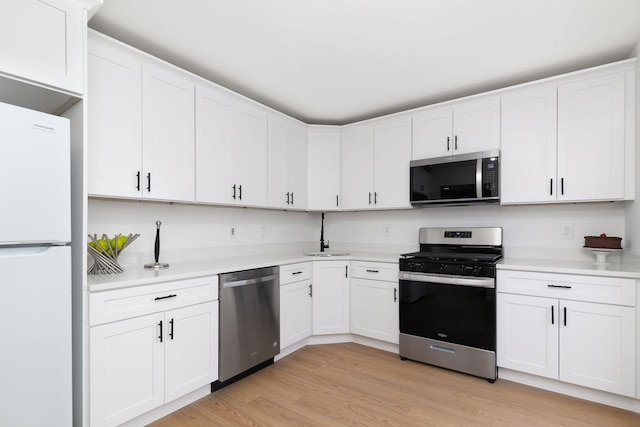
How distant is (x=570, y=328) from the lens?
2.26 metres

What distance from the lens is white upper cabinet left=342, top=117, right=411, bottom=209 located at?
3.30 meters

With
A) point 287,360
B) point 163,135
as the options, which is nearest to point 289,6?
point 163,135

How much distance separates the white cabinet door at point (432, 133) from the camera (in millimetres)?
3031

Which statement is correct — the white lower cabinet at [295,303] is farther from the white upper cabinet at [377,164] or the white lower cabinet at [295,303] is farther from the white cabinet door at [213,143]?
the white upper cabinet at [377,164]

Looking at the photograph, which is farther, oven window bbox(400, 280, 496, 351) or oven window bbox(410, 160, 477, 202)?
oven window bbox(410, 160, 477, 202)

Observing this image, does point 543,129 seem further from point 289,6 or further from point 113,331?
point 113,331

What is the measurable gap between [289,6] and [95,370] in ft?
7.50

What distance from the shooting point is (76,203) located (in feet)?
Result: 5.56

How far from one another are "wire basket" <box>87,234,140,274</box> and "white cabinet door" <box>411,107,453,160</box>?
2680 millimetres

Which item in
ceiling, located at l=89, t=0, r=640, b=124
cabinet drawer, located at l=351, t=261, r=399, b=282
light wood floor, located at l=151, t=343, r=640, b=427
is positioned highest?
ceiling, located at l=89, t=0, r=640, b=124

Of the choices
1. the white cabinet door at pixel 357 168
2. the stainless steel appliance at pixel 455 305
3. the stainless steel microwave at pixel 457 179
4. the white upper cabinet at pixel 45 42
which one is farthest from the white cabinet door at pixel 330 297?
the white upper cabinet at pixel 45 42

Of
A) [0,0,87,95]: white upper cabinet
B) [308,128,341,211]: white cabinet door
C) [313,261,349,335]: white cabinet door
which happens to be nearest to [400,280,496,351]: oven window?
[313,261,349,335]: white cabinet door

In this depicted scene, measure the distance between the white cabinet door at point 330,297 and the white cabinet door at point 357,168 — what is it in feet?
2.48

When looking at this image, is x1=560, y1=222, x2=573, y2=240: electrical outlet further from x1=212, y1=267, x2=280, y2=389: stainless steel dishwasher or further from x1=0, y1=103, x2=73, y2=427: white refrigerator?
x1=0, y1=103, x2=73, y2=427: white refrigerator
